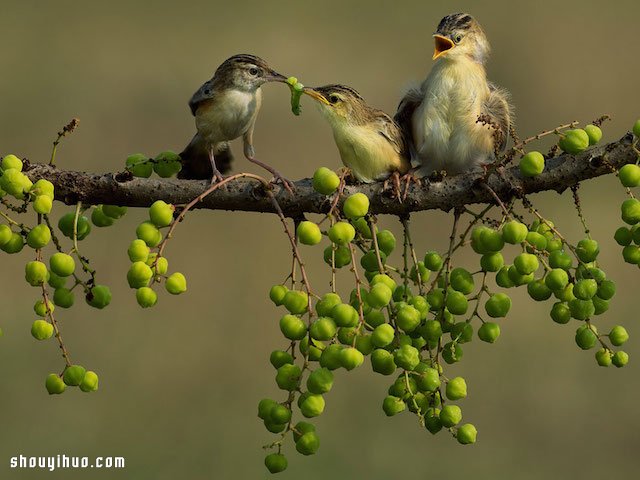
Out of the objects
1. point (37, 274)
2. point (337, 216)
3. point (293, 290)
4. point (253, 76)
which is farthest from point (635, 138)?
point (253, 76)

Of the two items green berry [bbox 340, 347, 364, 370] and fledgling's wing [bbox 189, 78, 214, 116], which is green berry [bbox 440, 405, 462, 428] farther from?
fledgling's wing [bbox 189, 78, 214, 116]

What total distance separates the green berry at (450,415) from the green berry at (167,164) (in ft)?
2.84

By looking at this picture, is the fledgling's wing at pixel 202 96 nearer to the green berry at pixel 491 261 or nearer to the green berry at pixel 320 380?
the green berry at pixel 491 261

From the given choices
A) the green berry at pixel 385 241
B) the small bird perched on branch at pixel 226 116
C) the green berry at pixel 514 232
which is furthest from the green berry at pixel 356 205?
the small bird perched on branch at pixel 226 116

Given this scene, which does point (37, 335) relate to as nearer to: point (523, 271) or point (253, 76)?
point (523, 271)

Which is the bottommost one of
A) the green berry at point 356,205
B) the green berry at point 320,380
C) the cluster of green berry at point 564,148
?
the green berry at point 320,380

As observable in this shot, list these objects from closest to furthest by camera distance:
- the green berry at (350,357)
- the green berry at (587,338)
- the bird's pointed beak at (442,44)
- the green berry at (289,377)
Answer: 1. the green berry at (350,357)
2. the green berry at (289,377)
3. the green berry at (587,338)
4. the bird's pointed beak at (442,44)

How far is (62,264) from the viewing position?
78.6 inches

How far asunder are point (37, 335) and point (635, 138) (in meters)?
1.22

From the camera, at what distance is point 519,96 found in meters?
10.4

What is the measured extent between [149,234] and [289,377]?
0.37 meters

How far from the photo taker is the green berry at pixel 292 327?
1.86m

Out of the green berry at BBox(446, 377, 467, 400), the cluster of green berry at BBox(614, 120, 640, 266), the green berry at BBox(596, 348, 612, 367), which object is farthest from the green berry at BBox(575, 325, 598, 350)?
the green berry at BBox(446, 377, 467, 400)

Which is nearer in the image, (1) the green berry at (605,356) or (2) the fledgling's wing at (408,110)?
(1) the green berry at (605,356)
